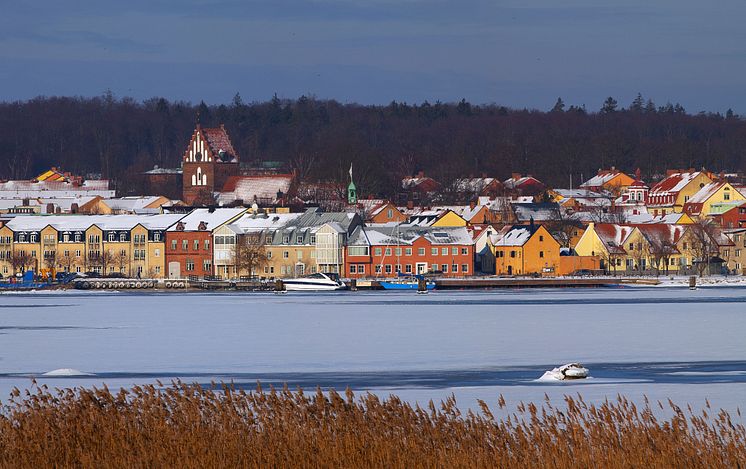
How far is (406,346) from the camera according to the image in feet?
120

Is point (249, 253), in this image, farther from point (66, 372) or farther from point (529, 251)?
point (66, 372)

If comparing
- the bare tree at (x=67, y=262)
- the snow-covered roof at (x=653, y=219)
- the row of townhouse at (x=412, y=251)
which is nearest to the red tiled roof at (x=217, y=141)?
the snow-covered roof at (x=653, y=219)

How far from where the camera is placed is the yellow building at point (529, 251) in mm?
A: 103312

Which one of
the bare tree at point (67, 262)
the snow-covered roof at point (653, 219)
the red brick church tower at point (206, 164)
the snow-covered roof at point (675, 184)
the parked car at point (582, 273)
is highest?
the red brick church tower at point (206, 164)

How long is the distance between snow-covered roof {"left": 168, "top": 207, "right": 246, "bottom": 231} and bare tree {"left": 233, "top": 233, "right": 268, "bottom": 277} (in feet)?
9.40

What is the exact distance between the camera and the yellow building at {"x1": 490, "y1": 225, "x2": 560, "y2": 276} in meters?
103

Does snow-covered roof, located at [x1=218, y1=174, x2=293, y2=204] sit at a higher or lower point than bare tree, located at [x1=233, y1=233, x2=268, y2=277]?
higher

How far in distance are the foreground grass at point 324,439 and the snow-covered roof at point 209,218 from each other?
8922cm

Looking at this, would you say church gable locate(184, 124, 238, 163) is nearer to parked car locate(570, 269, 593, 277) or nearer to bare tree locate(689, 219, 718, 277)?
parked car locate(570, 269, 593, 277)

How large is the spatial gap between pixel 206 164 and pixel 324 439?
148937 mm

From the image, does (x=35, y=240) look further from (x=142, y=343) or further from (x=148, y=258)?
(x=142, y=343)

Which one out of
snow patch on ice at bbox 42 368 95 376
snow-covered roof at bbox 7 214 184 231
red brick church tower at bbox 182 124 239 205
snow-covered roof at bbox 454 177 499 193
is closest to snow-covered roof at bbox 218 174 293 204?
red brick church tower at bbox 182 124 239 205

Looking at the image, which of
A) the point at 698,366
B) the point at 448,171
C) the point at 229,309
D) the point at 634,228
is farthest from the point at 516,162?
the point at 698,366

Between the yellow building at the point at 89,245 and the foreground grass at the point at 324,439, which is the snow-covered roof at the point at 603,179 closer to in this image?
the yellow building at the point at 89,245
